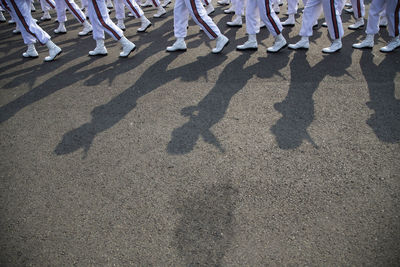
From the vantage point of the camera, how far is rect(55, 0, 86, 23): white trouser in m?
6.88

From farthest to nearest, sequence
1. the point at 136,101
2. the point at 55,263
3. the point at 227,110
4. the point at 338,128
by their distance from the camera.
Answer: the point at 136,101 < the point at 227,110 < the point at 338,128 < the point at 55,263

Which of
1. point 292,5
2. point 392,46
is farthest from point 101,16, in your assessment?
point 392,46

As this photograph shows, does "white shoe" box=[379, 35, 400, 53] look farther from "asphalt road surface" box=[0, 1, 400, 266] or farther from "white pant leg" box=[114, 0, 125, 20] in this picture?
→ "white pant leg" box=[114, 0, 125, 20]

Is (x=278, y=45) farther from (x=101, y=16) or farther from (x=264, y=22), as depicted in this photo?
(x=101, y=16)

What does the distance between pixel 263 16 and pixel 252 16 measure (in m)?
0.26

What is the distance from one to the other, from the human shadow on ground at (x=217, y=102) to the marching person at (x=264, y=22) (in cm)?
19

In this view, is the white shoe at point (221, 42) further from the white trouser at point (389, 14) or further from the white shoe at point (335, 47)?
the white trouser at point (389, 14)

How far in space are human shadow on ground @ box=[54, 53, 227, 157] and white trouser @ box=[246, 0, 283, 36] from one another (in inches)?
33.1

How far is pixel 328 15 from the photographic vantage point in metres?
4.81

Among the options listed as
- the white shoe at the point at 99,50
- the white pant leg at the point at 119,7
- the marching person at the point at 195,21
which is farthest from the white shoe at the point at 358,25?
the white pant leg at the point at 119,7

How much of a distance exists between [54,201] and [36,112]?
2104 mm

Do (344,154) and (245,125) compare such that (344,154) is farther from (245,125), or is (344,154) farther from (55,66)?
(55,66)

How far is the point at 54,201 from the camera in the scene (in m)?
2.72

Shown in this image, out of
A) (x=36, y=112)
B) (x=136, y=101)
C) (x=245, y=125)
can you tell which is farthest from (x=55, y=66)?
(x=245, y=125)
